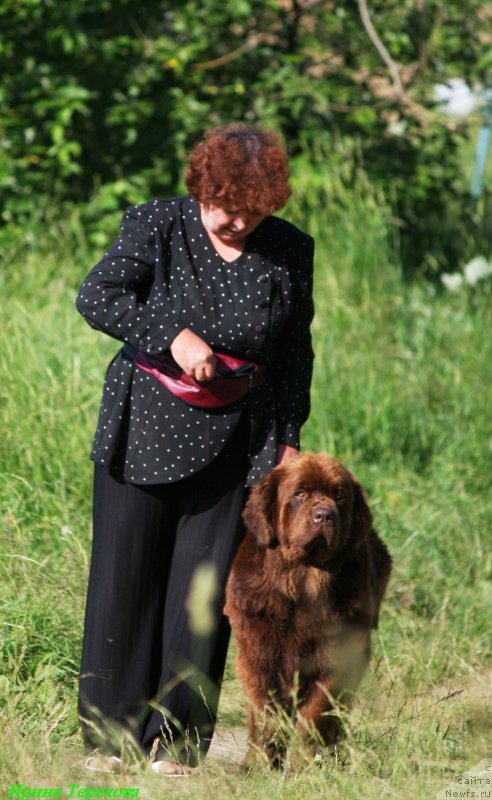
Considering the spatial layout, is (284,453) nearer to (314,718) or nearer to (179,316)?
(179,316)

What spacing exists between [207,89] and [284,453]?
5.19 m

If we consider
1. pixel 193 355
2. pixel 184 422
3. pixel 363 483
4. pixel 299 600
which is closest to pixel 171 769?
pixel 299 600

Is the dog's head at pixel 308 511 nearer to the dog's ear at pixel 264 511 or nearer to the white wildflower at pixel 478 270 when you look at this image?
the dog's ear at pixel 264 511

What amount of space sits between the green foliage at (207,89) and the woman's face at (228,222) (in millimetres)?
4560

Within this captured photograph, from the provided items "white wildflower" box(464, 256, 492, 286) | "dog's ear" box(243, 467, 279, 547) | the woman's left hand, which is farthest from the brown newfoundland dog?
"white wildflower" box(464, 256, 492, 286)

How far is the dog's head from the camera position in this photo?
3.33 m

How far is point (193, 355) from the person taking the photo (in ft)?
10.8

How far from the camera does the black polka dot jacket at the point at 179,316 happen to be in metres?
3.41

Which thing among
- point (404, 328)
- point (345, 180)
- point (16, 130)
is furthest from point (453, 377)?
point (16, 130)

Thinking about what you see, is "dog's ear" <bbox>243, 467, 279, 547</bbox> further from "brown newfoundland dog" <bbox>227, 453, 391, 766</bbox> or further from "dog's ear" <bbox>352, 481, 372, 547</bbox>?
"dog's ear" <bbox>352, 481, 372, 547</bbox>

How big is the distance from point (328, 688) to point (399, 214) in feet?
18.7

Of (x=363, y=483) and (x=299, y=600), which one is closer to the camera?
(x=299, y=600)

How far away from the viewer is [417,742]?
132 inches

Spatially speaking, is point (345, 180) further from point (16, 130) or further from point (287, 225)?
point (287, 225)
